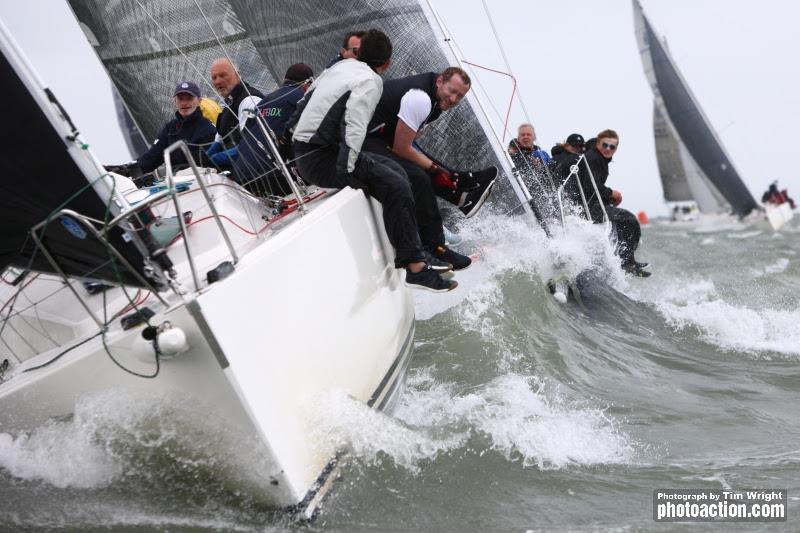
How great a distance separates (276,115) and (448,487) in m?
2.10

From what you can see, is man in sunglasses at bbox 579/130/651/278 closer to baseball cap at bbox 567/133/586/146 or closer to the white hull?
baseball cap at bbox 567/133/586/146

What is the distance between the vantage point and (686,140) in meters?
22.1

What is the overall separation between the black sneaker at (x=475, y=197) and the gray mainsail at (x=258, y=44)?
5.84 ft

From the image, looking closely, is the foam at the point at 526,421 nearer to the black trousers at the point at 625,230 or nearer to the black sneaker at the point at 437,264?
the black sneaker at the point at 437,264

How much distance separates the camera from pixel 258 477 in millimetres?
2623

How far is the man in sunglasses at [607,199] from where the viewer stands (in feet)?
21.6

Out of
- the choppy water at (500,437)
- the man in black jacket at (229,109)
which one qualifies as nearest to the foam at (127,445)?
the choppy water at (500,437)

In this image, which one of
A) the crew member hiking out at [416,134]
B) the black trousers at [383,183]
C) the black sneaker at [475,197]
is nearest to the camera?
the black trousers at [383,183]

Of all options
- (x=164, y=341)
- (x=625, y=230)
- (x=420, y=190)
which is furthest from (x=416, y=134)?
(x=625, y=230)

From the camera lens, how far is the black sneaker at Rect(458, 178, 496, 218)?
A: 13.7 feet

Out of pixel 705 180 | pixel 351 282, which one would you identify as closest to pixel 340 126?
pixel 351 282

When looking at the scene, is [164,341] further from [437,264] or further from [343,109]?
[437,264]

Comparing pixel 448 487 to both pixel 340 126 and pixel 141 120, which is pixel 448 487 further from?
pixel 141 120

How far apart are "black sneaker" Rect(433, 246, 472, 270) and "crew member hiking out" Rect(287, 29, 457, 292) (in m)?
0.19
